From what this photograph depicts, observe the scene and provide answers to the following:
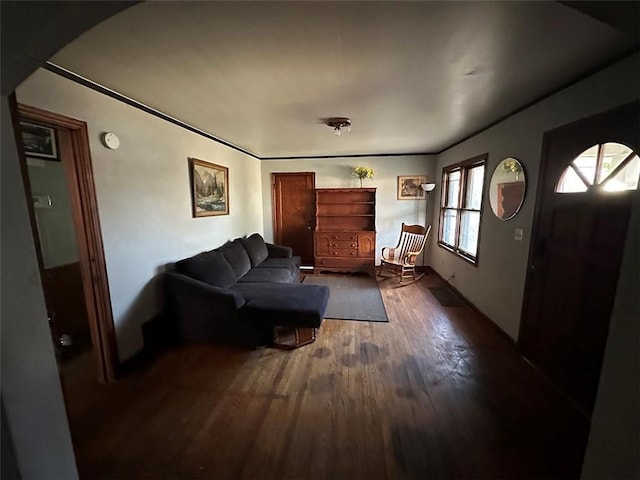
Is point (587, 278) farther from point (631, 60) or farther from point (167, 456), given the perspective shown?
point (167, 456)

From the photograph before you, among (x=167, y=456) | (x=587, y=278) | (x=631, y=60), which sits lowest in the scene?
(x=167, y=456)

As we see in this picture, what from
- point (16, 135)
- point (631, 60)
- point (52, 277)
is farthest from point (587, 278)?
point (52, 277)

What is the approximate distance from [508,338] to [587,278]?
1.12m

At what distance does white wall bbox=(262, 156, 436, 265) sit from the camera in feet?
17.3

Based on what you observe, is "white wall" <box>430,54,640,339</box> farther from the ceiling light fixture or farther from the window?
the ceiling light fixture

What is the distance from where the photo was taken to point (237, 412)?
189cm

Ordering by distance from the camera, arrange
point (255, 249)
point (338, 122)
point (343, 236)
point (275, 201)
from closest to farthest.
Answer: point (338, 122)
point (255, 249)
point (343, 236)
point (275, 201)

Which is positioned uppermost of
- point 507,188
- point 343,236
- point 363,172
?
point 363,172

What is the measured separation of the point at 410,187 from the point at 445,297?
2.31 m

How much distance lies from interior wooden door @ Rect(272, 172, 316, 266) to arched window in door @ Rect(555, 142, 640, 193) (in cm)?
413

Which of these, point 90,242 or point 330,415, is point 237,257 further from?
point 330,415

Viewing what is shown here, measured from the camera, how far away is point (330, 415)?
6.08 feet

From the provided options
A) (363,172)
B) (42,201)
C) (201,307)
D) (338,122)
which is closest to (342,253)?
(363,172)

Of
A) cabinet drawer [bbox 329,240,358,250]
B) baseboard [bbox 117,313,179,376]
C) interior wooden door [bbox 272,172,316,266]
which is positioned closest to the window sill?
cabinet drawer [bbox 329,240,358,250]
